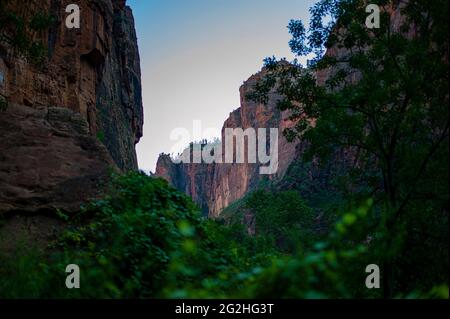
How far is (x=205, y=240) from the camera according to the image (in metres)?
10.3

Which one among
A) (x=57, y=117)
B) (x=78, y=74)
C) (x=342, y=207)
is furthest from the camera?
(x=78, y=74)

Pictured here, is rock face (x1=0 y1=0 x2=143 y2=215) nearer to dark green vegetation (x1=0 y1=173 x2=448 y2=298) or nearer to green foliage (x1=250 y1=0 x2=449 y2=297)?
dark green vegetation (x1=0 y1=173 x2=448 y2=298)

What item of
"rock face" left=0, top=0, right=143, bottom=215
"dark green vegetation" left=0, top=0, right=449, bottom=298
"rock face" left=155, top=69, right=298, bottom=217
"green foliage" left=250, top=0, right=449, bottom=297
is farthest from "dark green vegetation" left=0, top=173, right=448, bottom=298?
"rock face" left=155, top=69, right=298, bottom=217

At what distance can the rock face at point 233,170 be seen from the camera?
97.2 m

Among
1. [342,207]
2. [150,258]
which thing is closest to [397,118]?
[342,207]

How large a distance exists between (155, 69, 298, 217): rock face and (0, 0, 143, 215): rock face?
65559 millimetres

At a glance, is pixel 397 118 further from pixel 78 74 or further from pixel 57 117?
pixel 78 74

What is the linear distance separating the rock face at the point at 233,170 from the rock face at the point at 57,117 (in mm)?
65559

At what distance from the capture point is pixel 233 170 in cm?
11750

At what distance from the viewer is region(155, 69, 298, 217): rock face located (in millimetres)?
97188

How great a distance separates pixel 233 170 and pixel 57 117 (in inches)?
4043

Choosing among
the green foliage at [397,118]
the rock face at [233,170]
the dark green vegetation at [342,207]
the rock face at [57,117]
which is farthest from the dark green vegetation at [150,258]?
the rock face at [233,170]
